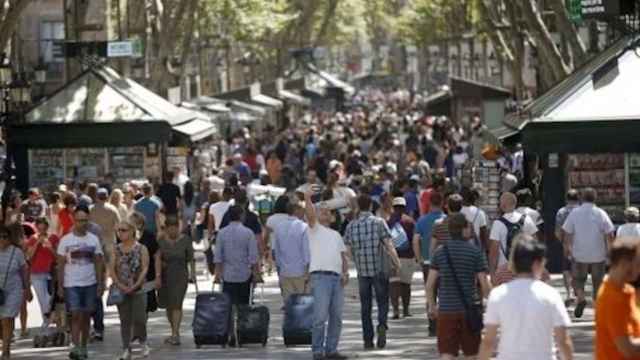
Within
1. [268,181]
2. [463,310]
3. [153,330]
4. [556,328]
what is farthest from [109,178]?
[556,328]

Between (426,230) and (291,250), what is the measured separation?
1.50 m

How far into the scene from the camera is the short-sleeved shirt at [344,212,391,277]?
734 inches

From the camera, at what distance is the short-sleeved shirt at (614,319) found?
404 inches

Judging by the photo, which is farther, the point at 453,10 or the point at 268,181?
the point at 453,10

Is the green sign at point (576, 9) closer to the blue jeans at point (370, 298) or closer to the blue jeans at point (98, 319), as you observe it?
the blue jeans at point (370, 298)

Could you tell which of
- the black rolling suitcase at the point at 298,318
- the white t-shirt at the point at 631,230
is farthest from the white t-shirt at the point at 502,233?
the black rolling suitcase at the point at 298,318

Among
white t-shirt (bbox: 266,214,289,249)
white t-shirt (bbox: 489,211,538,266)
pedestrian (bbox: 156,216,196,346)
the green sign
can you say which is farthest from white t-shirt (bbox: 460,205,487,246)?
the green sign

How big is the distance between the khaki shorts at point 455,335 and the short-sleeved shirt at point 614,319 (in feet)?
13.7

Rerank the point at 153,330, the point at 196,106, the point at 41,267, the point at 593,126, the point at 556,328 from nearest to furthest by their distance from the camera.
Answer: the point at 556,328 → the point at 41,267 → the point at 153,330 → the point at 593,126 → the point at 196,106

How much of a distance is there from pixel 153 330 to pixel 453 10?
53.6 meters

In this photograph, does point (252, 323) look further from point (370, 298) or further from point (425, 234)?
point (425, 234)

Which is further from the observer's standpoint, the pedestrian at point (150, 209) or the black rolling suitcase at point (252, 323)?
the pedestrian at point (150, 209)

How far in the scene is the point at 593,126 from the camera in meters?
26.3

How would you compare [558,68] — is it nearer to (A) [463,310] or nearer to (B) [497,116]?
(B) [497,116]
